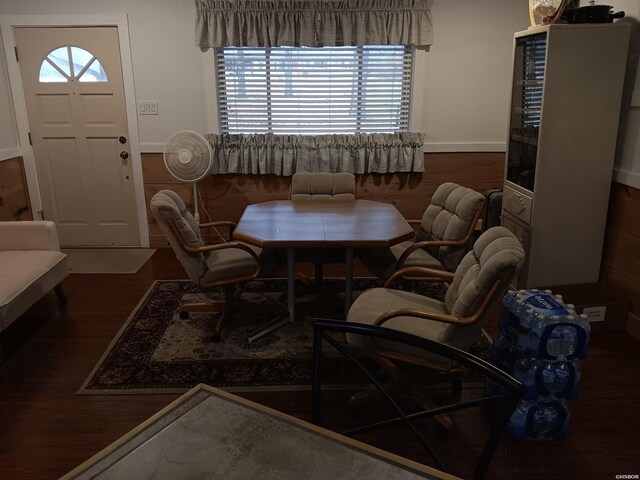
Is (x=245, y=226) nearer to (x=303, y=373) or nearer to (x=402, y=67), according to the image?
(x=303, y=373)

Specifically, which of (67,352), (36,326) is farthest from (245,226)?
(36,326)

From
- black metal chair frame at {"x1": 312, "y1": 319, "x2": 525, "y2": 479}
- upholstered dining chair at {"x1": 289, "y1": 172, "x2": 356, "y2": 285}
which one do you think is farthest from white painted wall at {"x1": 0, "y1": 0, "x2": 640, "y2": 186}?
black metal chair frame at {"x1": 312, "y1": 319, "x2": 525, "y2": 479}

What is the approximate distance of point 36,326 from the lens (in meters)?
3.18

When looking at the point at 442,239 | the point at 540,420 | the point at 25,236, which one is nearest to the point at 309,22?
the point at 442,239

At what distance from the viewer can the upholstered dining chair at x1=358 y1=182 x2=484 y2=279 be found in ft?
9.79

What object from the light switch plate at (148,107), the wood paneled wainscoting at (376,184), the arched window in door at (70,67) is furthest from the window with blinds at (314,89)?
the arched window in door at (70,67)

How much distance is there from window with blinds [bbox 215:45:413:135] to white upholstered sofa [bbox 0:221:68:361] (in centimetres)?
189

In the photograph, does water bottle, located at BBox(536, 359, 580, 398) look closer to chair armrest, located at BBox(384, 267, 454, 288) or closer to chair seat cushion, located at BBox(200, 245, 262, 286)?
A: chair armrest, located at BBox(384, 267, 454, 288)

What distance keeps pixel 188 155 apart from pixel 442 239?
2201mm

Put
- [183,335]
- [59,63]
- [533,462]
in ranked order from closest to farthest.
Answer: [533,462] < [183,335] < [59,63]

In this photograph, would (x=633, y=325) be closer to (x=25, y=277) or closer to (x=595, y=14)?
(x=595, y=14)

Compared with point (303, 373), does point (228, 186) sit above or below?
above

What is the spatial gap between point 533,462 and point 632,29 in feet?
8.42

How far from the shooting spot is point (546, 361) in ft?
6.76
